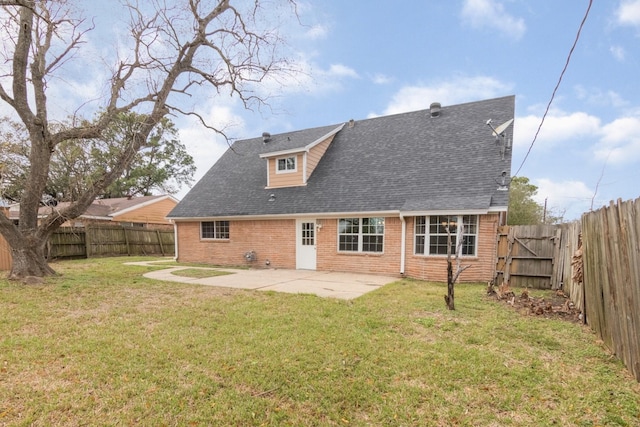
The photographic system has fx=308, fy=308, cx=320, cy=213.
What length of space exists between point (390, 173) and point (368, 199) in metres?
1.58

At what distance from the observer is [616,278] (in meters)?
3.58

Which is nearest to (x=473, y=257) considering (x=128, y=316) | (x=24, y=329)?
(x=128, y=316)

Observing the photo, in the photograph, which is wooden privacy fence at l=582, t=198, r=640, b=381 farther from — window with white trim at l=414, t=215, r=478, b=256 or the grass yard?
window with white trim at l=414, t=215, r=478, b=256

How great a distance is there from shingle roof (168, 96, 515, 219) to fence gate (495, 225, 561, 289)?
37.8 inches

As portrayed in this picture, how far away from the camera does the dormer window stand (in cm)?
1304

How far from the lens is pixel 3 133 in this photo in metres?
Answer: 14.0

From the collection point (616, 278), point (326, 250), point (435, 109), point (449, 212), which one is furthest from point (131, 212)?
point (616, 278)

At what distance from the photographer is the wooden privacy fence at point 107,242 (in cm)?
1390

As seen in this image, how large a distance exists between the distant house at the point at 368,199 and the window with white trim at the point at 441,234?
3cm

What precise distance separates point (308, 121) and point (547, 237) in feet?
41.2

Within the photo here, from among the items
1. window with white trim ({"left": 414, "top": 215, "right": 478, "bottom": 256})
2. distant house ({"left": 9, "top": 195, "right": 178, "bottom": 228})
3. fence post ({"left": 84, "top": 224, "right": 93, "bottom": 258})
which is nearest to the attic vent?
window with white trim ({"left": 414, "top": 215, "right": 478, "bottom": 256})

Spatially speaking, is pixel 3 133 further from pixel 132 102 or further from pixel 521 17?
pixel 521 17

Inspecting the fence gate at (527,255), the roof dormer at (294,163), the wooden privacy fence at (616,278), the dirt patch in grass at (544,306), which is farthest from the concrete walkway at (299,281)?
the wooden privacy fence at (616,278)

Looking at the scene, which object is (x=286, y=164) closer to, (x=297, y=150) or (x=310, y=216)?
(x=297, y=150)
